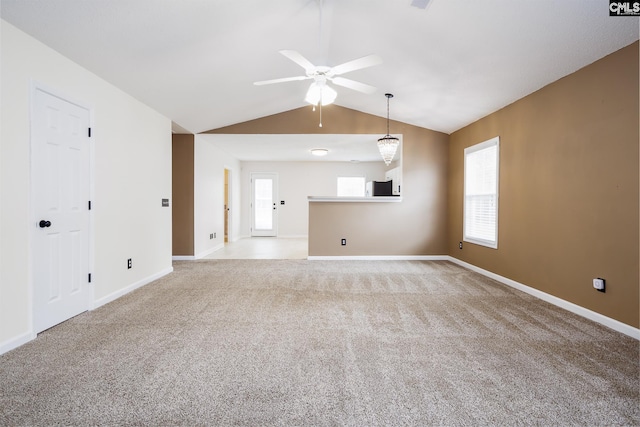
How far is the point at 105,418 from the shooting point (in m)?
1.48

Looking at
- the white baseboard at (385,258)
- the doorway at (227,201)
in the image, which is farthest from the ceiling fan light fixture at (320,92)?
the doorway at (227,201)

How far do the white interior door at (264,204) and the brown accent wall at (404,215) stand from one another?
3575 millimetres

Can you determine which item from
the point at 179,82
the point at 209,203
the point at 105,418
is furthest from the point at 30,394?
the point at 209,203

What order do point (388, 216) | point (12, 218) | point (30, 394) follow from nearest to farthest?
point (30, 394) < point (12, 218) < point (388, 216)

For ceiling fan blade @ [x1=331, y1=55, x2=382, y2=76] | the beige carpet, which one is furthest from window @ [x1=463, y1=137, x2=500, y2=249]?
ceiling fan blade @ [x1=331, y1=55, x2=382, y2=76]

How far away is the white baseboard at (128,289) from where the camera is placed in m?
3.14

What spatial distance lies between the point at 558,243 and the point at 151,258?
483 cm

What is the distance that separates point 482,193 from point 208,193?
199 inches

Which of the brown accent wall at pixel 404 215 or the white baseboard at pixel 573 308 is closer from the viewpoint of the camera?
the white baseboard at pixel 573 308

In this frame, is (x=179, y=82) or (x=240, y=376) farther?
(x=179, y=82)

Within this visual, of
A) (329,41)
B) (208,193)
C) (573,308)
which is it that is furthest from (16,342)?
(573,308)

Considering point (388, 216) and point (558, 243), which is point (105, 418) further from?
point (388, 216)

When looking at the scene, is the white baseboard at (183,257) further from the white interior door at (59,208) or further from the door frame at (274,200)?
the door frame at (274,200)

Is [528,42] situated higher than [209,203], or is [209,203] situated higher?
[528,42]
